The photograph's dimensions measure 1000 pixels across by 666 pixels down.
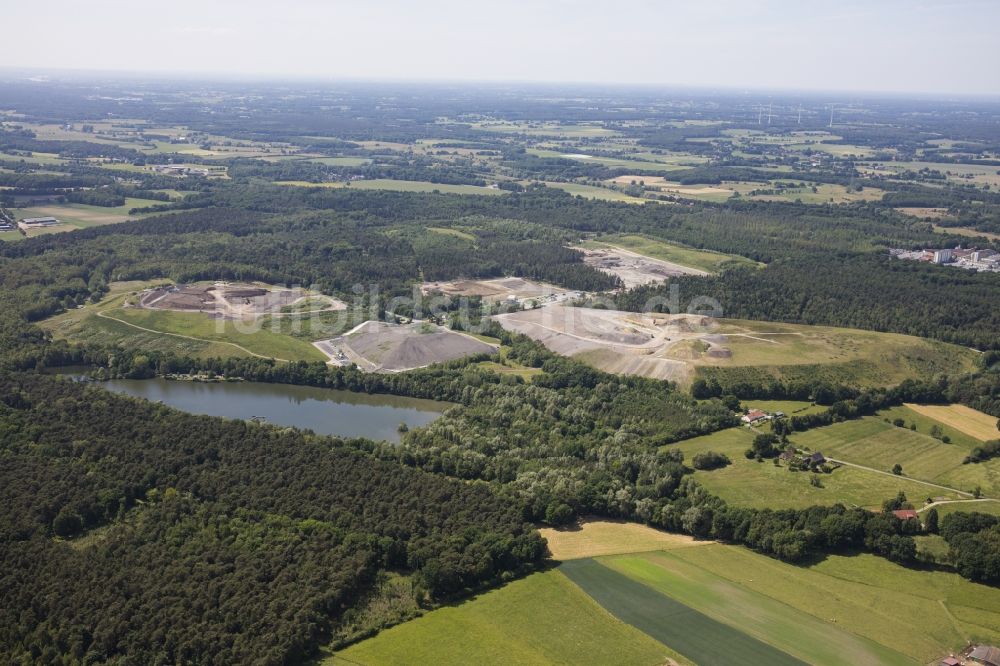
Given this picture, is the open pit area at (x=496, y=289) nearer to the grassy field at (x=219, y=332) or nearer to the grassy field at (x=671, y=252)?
the grassy field at (x=219, y=332)

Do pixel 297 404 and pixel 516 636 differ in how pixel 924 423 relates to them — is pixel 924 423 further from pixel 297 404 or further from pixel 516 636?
pixel 297 404

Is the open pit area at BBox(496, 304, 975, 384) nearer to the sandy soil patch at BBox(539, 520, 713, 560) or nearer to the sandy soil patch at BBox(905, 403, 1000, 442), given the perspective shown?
the sandy soil patch at BBox(905, 403, 1000, 442)

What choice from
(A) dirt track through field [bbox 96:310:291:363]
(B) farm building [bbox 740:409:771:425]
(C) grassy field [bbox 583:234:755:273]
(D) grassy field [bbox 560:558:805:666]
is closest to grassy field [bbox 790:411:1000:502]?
(B) farm building [bbox 740:409:771:425]

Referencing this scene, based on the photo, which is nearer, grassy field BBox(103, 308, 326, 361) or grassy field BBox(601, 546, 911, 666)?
grassy field BBox(601, 546, 911, 666)

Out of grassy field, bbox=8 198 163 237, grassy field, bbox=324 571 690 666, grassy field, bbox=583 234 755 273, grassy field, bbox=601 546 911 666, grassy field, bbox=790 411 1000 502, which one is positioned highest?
grassy field, bbox=8 198 163 237

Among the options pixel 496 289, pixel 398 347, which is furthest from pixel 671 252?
pixel 398 347
